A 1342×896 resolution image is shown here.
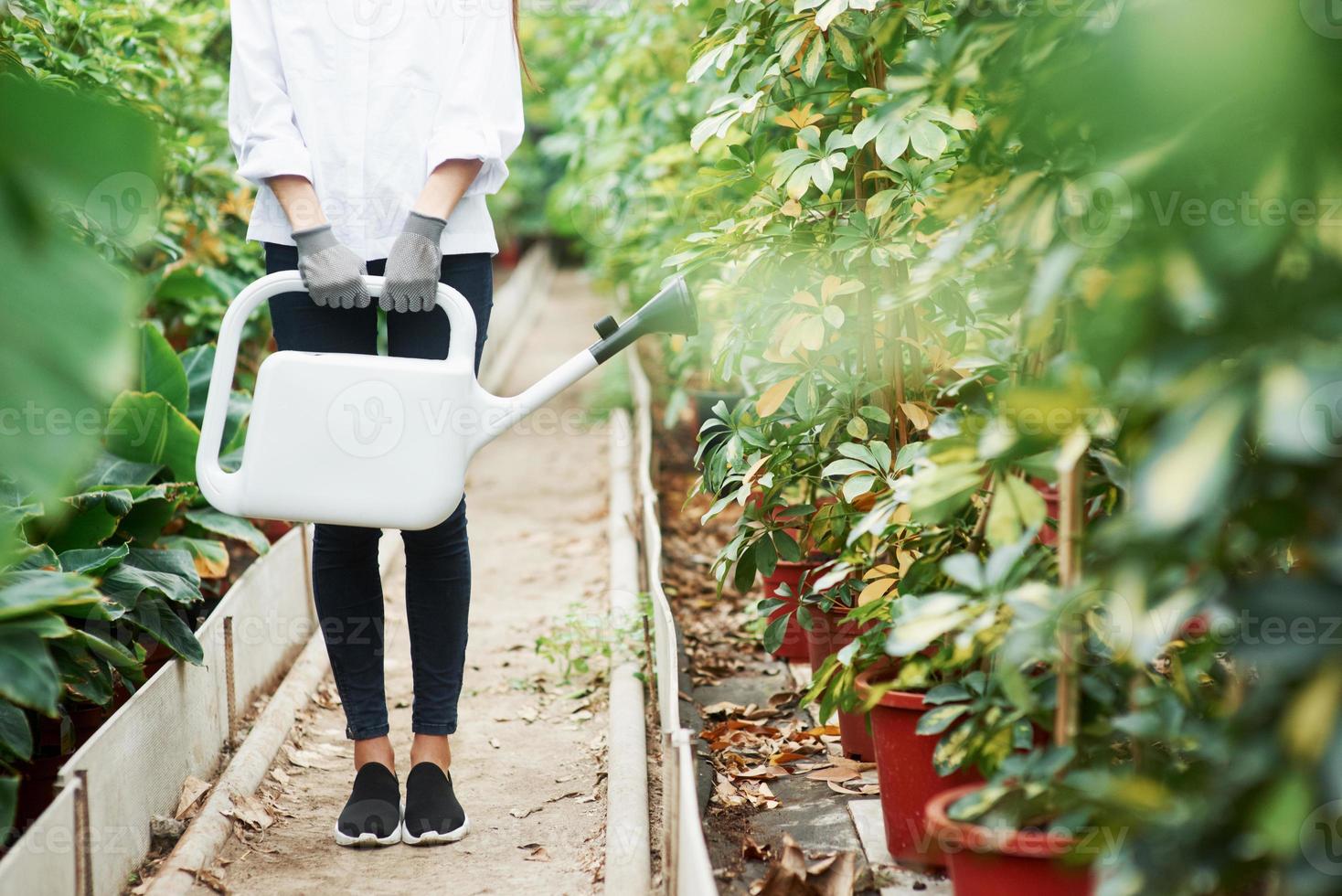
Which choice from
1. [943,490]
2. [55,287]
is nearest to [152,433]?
[55,287]

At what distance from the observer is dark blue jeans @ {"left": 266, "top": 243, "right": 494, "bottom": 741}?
6.81 ft

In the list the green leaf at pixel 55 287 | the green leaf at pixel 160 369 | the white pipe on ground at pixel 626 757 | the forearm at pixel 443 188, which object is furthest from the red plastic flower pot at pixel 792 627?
the green leaf at pixel 55 287

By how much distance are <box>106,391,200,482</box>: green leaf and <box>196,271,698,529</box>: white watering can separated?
33.8 inches

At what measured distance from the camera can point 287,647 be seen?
9.88 feet

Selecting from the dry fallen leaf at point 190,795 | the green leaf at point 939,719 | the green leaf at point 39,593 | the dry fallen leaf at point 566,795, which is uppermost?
the green leaf at point 39,593

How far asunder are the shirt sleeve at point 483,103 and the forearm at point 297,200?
0.62 ft

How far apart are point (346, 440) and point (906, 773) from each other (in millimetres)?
949

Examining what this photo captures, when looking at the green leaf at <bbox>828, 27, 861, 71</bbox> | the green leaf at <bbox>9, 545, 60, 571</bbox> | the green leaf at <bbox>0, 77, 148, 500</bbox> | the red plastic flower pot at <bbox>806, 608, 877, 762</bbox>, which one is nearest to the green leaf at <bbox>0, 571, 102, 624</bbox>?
the green leaf at <bbox>9, 545, 60, 571</bbox>

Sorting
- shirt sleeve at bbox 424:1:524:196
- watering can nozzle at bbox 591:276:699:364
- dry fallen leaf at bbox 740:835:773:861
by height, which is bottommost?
dry fallen leaf at bbox 740:835:773:861

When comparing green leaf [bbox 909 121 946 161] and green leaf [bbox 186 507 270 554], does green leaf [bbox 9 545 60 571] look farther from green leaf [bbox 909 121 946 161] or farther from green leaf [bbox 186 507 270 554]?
green leaf [bbox 909 121 946 161]

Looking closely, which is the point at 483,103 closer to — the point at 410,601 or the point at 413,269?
the point at 413,269

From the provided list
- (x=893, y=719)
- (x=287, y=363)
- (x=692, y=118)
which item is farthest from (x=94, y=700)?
(x=692, y=118)

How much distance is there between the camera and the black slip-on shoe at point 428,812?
2088mm

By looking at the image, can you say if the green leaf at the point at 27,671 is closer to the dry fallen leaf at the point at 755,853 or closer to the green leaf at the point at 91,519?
the green leaf at the point at 91,519
